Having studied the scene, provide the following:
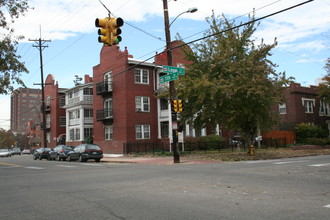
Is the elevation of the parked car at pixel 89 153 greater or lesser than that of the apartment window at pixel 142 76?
lesser

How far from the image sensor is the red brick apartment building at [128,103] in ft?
115

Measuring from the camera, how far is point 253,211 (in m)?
6.41

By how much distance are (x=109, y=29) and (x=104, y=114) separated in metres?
25.7

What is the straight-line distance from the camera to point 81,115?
43.4 meters

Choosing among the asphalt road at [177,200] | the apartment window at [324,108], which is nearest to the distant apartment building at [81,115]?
the apartment window at [324,108]

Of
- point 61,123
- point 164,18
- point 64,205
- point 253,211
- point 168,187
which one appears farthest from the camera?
point 61,123

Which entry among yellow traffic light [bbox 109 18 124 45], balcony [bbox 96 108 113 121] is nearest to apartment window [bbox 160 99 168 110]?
balcony [bbox 96 108 113 121]

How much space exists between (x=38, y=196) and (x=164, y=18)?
49.2 feet

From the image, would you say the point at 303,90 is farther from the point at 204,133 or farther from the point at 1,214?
the point at 1,214

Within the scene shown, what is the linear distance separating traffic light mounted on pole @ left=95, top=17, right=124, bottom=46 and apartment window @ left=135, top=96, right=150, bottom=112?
22999mm

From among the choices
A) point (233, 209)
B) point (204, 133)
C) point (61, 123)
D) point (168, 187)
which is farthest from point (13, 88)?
point (61, 123)

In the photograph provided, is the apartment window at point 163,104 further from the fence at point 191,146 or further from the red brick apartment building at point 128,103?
the fence at point 191,146

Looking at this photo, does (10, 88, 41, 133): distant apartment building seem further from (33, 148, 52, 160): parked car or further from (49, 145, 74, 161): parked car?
(49, 145, 74, 161): parked car

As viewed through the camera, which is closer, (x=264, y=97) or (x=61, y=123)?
(x=264, y=97)
